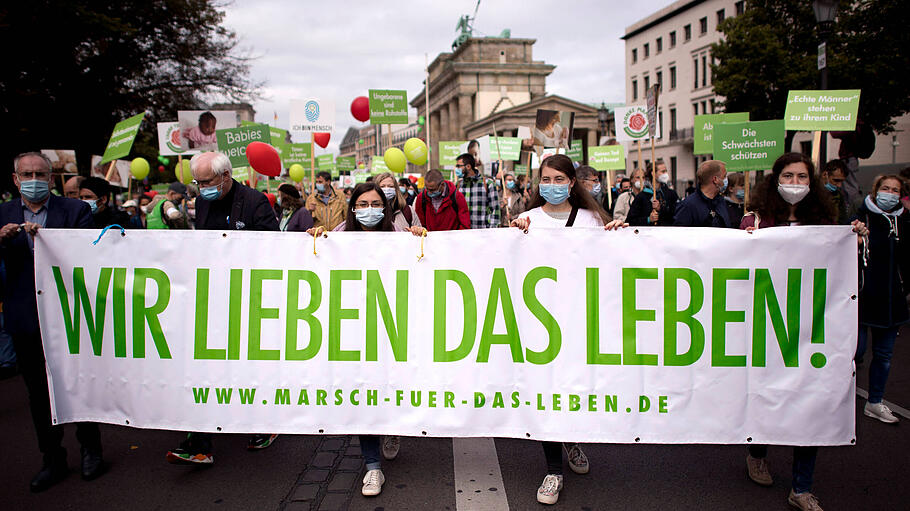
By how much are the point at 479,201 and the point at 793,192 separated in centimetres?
543

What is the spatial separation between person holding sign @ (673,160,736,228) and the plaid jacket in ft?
12.1

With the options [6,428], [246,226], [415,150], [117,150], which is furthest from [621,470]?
[415,150]

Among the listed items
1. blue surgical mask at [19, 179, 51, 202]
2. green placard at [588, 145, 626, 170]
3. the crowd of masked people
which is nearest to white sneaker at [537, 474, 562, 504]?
the crowd of masked people

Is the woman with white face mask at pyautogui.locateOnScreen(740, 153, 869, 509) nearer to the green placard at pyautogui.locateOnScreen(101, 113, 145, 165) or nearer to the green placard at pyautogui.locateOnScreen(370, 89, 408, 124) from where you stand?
the green placard at pyautogui.locateOnScreen(101, 113, 145, 165)

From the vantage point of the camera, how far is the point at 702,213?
553 cm

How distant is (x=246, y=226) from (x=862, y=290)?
4.39 meters

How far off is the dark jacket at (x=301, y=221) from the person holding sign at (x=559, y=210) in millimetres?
4468

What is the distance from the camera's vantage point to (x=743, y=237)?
3.66m

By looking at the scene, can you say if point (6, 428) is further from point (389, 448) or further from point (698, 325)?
point (698, 325)

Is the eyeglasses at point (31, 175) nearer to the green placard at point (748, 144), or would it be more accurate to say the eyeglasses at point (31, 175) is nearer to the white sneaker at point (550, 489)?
the white sneaker at point (550, 489)

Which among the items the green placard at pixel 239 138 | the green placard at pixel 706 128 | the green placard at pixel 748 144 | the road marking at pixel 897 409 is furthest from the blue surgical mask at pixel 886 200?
the green placard at pixel 239 138

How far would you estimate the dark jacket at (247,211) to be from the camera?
14.8 feet

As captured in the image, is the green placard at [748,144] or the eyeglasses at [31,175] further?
the green placard at [748,144]

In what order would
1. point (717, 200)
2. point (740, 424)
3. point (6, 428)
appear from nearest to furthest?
point (740, 424) → point (6, 428) → point (717, 200)
